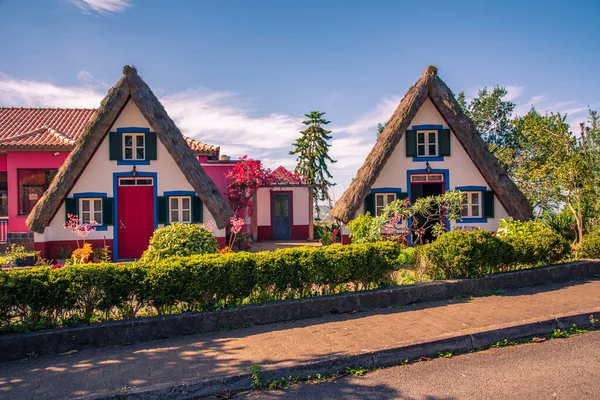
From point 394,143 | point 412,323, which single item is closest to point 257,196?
point 394,143

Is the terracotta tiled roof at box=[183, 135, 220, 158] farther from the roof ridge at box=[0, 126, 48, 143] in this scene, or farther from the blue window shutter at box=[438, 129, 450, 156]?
the blue window shutter at box=[438, 129, 450, 156]

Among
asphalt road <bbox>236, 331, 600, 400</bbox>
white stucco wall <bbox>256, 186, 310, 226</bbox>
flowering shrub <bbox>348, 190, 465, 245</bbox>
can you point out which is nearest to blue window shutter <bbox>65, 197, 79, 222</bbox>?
white stucco wall <bbox>256, 186, 310, 226</bbox>

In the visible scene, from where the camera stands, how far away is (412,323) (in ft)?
20.2

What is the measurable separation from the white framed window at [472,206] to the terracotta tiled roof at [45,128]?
383 inches

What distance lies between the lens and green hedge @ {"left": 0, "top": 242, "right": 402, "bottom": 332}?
18.6 feet

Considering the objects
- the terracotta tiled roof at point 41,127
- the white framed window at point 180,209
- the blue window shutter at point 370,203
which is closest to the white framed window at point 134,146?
the white framed window at point 180,209

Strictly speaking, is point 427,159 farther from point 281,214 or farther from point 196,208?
point 281,214

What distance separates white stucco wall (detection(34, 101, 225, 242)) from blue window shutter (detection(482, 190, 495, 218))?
8.89m

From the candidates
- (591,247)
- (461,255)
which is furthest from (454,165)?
(461,255)

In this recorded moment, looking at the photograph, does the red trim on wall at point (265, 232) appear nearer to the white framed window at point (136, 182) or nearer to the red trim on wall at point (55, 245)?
the white framed window at point (136, 182)

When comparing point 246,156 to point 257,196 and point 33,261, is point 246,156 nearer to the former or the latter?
point 257,196

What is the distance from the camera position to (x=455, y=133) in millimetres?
14109

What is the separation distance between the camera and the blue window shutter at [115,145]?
1326cm

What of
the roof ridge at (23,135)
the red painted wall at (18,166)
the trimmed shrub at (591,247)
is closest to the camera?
the trimmed shrub at (591,247)
